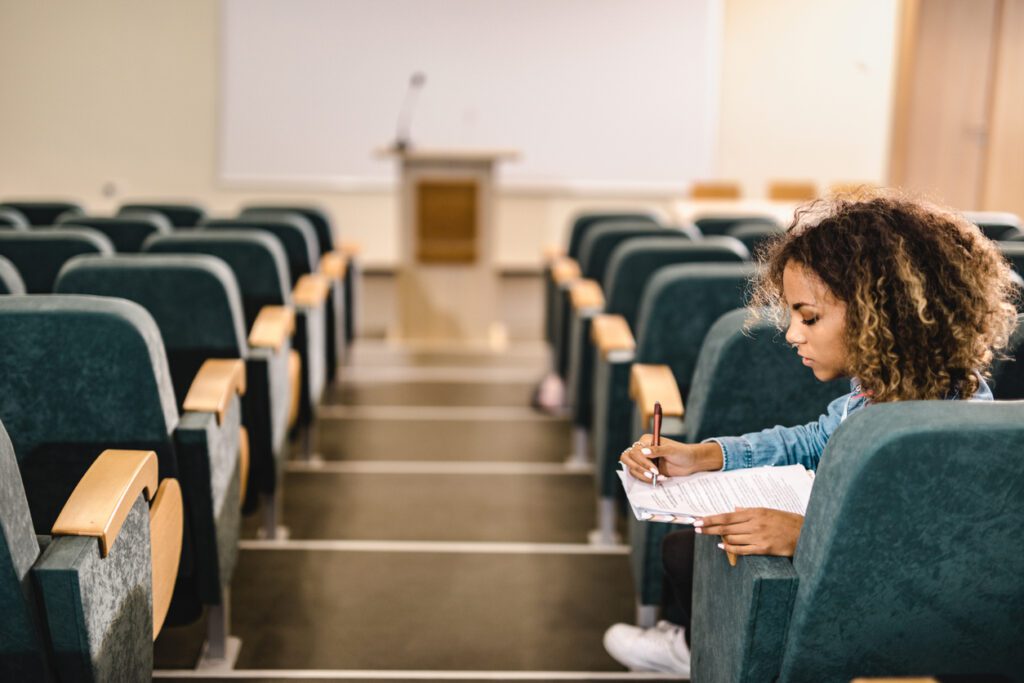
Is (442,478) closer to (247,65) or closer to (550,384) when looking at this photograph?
(550,384)

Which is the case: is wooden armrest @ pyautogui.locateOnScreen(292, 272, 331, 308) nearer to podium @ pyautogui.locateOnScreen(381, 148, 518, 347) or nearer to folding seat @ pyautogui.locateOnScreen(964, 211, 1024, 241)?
folding seat @ pyautogui.locateOnScreen(964, 211, 1024, 241)

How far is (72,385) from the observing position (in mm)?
1890

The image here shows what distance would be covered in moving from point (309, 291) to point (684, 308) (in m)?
1.66

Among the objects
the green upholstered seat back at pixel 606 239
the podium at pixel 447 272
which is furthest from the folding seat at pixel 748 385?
the podium at pixel 447 272

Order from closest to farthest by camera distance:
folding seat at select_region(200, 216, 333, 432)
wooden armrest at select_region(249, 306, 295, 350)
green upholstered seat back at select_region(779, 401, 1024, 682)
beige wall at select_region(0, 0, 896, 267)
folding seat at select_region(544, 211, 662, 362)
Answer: green upholstered seat back at select_region(779, 401, 1024, 682)
wooden armrest at select_region(249, 306, 295, 350)
folding seat at select_region(200, 216, 333, 432)
folding seat at select_region(544, 211, 662, 362)
beige wall at select_region(0, 0, 896, 267)

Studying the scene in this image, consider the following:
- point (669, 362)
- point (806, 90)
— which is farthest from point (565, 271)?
point (806, 90)

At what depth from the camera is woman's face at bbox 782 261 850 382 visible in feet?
5.24

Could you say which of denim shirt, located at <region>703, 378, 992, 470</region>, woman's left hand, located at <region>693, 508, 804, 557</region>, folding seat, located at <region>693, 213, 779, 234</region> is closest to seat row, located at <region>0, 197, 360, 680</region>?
woman's left hand, located at <region>693, 508, 804, 557</region>

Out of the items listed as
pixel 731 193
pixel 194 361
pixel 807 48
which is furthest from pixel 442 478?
pixel 807 48

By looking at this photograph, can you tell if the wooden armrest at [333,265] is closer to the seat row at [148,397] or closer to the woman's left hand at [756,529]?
the seat row at [148,397]

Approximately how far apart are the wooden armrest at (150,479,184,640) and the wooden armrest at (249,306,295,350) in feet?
2.61

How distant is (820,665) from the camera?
144 centimetres

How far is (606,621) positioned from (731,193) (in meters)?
5.47

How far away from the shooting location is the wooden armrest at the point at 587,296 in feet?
12.2
